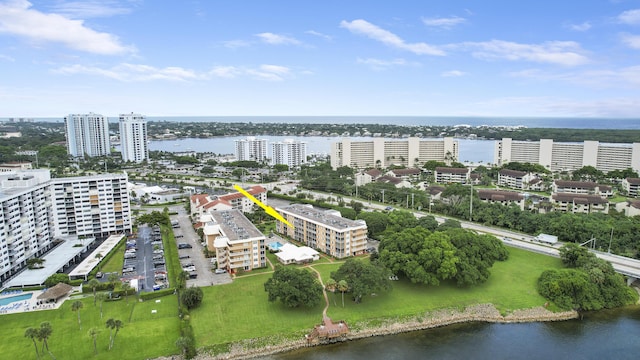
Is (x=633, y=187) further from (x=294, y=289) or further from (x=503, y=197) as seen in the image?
(x=294, y=289)

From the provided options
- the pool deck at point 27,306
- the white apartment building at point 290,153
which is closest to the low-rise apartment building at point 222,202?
the pool deck at point 27,306

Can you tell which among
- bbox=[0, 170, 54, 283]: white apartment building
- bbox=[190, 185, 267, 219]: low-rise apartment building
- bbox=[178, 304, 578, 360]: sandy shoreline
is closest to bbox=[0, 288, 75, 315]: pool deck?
bbox=[0, 170, 54, 283]: white apartment building

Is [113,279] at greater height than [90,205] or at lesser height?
lesser

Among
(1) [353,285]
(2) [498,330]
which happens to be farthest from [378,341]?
(2) [498,330]

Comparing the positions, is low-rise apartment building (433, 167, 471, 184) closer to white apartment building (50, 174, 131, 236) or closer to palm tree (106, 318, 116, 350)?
white apartment building (50, 174, 131, 236)

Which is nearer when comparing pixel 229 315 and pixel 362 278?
pixel 229 315

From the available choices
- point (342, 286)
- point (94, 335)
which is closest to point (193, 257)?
point (94, 335)
